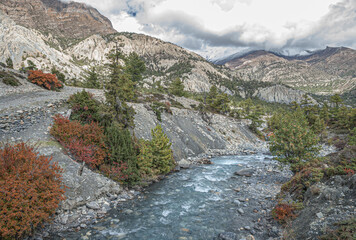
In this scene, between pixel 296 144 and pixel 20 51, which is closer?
pixel 296 144

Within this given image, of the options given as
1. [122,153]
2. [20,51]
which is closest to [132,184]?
[122,153]

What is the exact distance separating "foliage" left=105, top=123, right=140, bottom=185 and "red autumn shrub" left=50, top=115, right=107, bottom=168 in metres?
0.68

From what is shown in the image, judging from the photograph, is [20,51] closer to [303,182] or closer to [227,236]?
[227,236]

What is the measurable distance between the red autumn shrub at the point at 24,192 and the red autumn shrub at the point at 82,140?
13.0 ft

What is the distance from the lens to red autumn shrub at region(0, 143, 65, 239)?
803cm

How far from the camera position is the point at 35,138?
576 inches

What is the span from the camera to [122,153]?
16453mm

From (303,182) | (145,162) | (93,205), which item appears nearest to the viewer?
(93,205)

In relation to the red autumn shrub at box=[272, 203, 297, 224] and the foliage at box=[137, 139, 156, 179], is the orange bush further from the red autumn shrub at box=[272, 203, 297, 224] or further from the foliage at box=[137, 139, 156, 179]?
the red autumn shrub at box=[272, 203, 297, 224]

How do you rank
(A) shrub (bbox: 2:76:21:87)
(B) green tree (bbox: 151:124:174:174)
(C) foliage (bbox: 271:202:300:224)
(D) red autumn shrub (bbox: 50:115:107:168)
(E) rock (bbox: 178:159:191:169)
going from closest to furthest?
1. (C) foliage (bbox: 271:202:300:224)
2. (D) red autumn shrub (bbox: 50:115:107:168)
3. (B) green tree (bbox: 151:124:174:174)
4. (E) rock (bbox: 178:159:191:169)
5. (A) shrub (bbox: 2:76:21:87)

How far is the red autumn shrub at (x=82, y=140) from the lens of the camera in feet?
48.6

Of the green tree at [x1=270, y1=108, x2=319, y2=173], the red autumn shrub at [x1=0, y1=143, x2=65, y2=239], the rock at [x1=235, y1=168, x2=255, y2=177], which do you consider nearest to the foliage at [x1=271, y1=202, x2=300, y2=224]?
the green tree at [x1=270, y1=108, x2=319, y2=173]

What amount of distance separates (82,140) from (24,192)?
740 centimetres

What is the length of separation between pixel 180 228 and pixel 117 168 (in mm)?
7757
